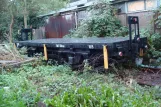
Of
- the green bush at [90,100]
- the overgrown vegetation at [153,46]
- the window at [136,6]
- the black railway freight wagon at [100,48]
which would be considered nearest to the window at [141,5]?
the window at [136,6]

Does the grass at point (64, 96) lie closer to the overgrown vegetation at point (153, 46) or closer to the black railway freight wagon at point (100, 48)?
the black railway freight wagon at point (100, 48)

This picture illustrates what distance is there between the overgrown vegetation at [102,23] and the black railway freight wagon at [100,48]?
11.4 feet

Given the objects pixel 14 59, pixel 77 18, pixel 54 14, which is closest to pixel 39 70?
pixel 14 59

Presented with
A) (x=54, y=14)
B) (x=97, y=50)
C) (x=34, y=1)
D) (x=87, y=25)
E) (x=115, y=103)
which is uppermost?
(x=34, y=1)

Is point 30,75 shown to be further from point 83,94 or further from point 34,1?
point 34,1

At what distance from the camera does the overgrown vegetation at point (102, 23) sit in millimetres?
11172

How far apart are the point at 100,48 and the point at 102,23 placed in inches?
208

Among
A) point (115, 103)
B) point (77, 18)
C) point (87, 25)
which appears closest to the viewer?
point (115, 103)

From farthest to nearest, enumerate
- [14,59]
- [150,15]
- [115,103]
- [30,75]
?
[150,15] → [14,59] → [30,75] → [115,103]

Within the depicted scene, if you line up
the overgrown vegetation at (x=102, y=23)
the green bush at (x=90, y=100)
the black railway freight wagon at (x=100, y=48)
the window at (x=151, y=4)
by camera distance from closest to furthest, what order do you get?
the green bush at (x=90, y=100) → the black railway freight wagon at (x=100, y=48) → the window at (x=151, y=4) → the overgrown vegetation at (x=102, y=23)

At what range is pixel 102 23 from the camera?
→ 1145 cm

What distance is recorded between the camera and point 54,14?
675 inches

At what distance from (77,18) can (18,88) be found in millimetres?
10948

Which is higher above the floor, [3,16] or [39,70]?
[3,16]
